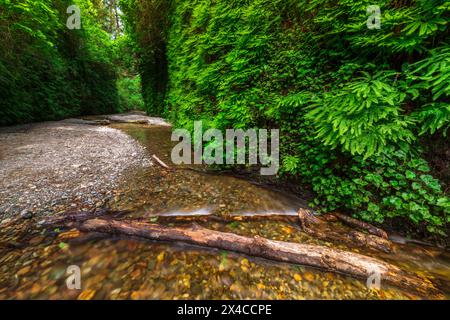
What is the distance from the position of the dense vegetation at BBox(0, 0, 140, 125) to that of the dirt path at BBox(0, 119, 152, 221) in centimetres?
283

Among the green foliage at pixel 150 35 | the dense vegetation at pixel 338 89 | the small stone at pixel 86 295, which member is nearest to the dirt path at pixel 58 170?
the small stone at pixel 86 295

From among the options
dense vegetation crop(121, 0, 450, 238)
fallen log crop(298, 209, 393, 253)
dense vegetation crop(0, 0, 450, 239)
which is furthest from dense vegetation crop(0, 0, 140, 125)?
fallen log crop(298, 209, 393, 253)

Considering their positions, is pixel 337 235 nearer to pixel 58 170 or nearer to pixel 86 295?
pixel 86 295

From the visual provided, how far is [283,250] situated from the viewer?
249cm

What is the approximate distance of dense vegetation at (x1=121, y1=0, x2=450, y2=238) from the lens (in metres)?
2.38

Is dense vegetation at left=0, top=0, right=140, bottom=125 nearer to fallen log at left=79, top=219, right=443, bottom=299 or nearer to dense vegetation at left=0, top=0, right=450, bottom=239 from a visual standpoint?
dense vegetation at left=0, top=0, right=450, bottom=239

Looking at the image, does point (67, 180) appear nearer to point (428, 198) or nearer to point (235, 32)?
point (235, 32)

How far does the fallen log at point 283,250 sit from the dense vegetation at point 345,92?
3.06 feet

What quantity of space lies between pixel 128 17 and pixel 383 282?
1359 cm

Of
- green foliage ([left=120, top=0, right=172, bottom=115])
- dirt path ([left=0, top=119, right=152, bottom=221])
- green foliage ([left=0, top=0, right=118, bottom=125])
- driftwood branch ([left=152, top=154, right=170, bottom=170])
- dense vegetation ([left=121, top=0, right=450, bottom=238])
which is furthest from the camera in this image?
green foliage ([left=120, top=0, right=172, bottom=115])

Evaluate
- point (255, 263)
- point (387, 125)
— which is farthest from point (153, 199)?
point (387, 125)

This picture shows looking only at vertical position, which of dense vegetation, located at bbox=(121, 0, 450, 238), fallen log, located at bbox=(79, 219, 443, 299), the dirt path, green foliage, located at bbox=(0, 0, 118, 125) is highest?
green foliage, located at bbox=(0, 0, 118, 125)

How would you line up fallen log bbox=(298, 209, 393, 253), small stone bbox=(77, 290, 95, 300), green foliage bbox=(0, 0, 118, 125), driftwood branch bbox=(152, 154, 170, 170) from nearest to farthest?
small stone bbox=(77, 290, 95, 300)
fallen log bbox=(298, 209, 393, 253)
driftwood branch bbox=(152, 154, 170, 170)
green foliage bbox=(0, 0, 118, 125)

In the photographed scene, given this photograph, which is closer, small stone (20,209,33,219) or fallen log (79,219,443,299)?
fallen log (79,219,443,299)
